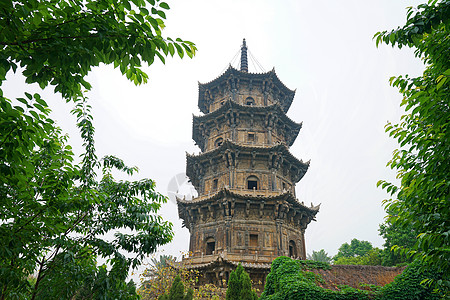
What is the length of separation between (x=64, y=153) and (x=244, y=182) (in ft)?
56.3

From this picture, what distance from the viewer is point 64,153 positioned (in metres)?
6.84

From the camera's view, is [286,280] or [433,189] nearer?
[433,189]

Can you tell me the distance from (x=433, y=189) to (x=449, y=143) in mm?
874

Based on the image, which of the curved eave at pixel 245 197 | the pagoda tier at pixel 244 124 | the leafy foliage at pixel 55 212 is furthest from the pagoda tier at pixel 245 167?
the leafy foliage at pixel 55 212

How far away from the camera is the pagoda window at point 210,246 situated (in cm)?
2178

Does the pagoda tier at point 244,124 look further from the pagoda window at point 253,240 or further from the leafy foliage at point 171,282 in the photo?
the leafy foliage at point 171,282

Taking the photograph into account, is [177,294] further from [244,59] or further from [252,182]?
[244,59]

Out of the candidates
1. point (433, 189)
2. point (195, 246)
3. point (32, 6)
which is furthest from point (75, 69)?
point (195, 246)

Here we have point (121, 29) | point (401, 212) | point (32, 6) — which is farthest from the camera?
point (401, 212)

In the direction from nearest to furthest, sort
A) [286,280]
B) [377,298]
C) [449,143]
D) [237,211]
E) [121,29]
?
[121,29]
[449,143]
[377,298]
[286,280]
[237,211]

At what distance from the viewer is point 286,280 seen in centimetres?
1348

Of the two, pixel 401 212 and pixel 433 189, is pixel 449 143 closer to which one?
pixel 433 189

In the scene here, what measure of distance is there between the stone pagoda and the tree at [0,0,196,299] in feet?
39.5

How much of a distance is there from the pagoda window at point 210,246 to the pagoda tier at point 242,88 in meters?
12.1
